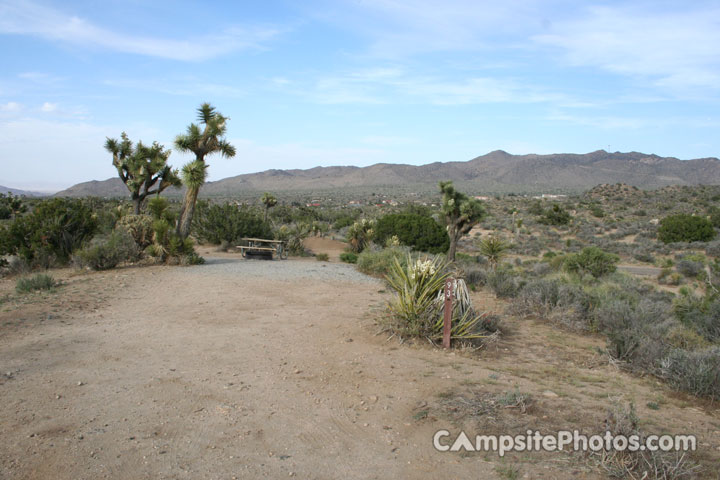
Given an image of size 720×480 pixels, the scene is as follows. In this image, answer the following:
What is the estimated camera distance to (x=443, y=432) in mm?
4770

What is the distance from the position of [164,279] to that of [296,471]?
1029 centimetres

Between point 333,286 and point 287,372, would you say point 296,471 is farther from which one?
point 333,286

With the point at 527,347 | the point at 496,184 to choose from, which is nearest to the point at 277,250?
the point at 527,347

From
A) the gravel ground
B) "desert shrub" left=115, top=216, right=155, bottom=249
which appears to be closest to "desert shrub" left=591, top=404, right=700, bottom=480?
the gravel ground

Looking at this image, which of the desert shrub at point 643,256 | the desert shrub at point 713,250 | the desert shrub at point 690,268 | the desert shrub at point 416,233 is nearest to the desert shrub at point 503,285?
the desert shrub at point 416,233

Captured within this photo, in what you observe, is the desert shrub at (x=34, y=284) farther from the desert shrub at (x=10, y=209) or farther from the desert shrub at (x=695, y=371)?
the desert shrub at (x=10, y=209)

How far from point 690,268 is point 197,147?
20.4 metres

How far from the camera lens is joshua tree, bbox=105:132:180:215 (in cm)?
1923

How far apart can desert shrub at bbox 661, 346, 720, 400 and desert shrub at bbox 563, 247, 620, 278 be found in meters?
11.5

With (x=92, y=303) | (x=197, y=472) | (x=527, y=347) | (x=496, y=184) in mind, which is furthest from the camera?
(x=496, y=184)

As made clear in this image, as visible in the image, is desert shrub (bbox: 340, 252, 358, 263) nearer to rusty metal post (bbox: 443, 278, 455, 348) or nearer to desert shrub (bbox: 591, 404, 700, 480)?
rusty metal post (bbox: 443, 278, 455, 348)

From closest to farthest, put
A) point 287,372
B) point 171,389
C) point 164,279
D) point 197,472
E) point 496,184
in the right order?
point 197,472 < point 171,389 < point 287,372 < point 164,279 < point 496,184

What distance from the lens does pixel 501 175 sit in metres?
140

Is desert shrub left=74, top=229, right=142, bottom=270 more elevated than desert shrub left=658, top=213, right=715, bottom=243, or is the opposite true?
desert shrub left=74, top=229, right=142, bottom=270
